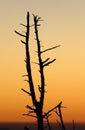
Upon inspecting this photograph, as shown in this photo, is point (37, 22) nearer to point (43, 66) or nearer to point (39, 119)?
point (43, 66)

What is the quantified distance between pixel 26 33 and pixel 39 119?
2.30 metres

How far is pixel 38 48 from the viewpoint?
24.2ft

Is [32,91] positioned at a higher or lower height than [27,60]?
lower

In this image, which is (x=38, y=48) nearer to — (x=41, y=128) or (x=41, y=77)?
(x=41, y=77)

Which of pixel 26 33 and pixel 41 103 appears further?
pixel 26 33

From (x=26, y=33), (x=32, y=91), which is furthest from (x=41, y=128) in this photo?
(x=26, y=33)

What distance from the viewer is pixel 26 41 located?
7.33 m

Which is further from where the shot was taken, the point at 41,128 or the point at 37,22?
the point at 37,22

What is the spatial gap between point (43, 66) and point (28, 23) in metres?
1.20

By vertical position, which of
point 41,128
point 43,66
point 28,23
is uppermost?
point 28,23

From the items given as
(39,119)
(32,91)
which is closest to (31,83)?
(32,91)

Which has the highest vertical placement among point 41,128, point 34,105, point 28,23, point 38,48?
point 28,23

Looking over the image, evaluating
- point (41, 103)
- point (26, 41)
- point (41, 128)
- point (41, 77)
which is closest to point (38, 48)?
point (26, 41)

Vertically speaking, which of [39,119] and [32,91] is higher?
[32,91]
